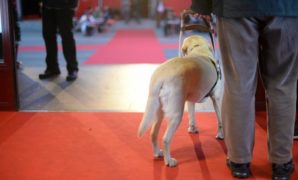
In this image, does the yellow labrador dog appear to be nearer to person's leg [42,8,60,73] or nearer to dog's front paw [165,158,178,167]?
dog's front paw [165,158,178,167]

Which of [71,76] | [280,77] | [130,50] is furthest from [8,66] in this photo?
[130,50]

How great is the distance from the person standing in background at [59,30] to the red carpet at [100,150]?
148 centimetres

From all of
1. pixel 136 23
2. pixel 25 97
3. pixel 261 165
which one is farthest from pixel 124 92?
pixel 136 23

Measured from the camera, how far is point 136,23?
1291 centimetres

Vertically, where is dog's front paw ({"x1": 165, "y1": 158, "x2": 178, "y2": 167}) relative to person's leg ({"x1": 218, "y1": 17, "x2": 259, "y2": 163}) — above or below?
below

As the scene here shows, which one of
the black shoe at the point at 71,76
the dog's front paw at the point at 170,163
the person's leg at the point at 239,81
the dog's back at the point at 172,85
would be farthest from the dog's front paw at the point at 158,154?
the black shoe at the point at 71,76

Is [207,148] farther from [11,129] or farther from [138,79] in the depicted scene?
[138,79]

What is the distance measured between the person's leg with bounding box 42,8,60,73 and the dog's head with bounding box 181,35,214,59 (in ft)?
7.72

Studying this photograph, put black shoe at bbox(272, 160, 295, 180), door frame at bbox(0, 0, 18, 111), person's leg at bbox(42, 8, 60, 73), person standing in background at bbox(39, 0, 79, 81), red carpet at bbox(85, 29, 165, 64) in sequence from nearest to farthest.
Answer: black shoe at bbox(272, 160, 295, 180) → door frame at bbox(0, 0, 18, 111) → person standing in background at bbox(39, 0, 79, 81) → person's leg at bbox(42, 8, 60, 73) → red carpet at bbox(85, 29, 165, 64)

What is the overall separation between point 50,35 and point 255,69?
3368 millimetres

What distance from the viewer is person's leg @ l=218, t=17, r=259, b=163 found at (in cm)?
206

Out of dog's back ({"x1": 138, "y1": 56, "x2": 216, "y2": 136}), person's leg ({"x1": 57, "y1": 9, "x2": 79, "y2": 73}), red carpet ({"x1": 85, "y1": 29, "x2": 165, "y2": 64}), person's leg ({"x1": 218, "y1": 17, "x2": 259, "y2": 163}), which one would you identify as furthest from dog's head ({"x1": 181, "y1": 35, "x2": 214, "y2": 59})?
red carpet ({"x1": 85, "y1": 29, "x2": 165, "y2": 64})

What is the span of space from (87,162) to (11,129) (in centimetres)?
96

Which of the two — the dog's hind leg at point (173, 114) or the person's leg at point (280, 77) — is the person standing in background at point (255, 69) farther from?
the dog's hind leg at point (173, 114)
